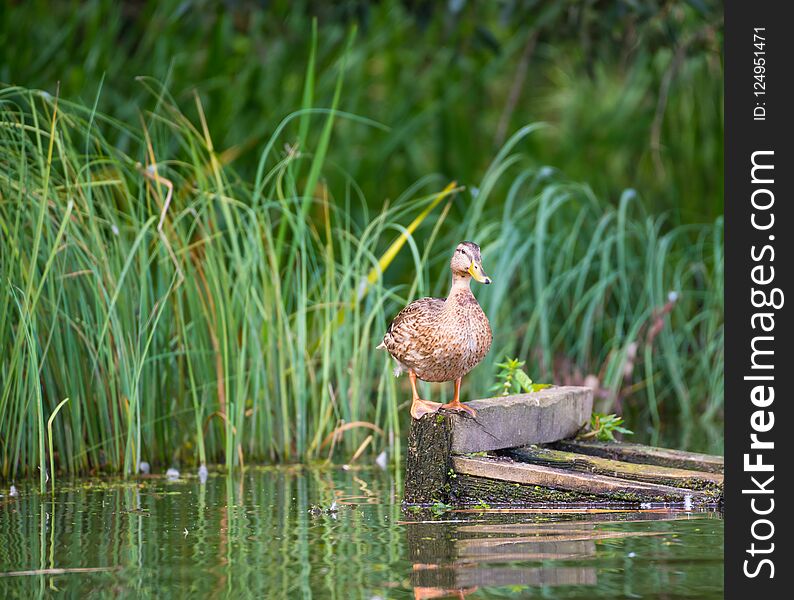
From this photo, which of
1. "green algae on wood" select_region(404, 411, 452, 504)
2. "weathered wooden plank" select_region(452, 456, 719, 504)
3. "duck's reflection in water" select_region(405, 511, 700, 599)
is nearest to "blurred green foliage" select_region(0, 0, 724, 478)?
"green algae on wood" select_region(404, 411, 452, 504)

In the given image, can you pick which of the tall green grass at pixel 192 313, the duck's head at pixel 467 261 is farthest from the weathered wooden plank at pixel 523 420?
the tall green grass at pixel 192 313

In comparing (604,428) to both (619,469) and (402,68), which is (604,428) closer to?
(619,469)

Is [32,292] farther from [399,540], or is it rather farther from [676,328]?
[676,328]

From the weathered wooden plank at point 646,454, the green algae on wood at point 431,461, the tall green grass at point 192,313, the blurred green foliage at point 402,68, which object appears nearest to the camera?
the green algae on wood at point 431,461

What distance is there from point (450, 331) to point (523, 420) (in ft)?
1.85

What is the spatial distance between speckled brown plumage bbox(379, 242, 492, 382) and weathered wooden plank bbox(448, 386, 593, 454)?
0.65ft

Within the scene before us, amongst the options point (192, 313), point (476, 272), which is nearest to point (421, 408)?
point (476, 272)

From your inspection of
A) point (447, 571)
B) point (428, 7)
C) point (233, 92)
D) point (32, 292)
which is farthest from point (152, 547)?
point (233, 92)

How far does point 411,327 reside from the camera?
5031mm

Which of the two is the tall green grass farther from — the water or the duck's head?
the duck's head

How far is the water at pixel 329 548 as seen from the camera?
362cm

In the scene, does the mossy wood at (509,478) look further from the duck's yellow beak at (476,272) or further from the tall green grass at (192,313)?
the tall green grass at (192,313)

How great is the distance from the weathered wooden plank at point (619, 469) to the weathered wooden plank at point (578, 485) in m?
0.08

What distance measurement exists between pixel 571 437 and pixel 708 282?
2.87 metres
